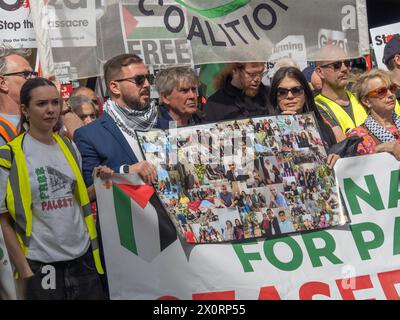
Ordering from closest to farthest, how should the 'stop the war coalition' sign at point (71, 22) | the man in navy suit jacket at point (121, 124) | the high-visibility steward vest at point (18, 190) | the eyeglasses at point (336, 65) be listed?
the high-visibility steward vest at point (18, 190) < the man in navy suit jacket at point (121, 124) < the 'stop the war coalition' sign at point (71, 22) < the eyeglasses at point (336, 65)

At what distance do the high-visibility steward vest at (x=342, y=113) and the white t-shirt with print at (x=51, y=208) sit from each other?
2.32 m

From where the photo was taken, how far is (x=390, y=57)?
29.3 feet

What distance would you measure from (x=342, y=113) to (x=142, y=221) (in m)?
2.30

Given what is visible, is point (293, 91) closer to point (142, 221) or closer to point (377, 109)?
point (377, 109)

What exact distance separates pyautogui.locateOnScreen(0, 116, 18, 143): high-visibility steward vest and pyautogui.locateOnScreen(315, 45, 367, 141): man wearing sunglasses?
218 cm

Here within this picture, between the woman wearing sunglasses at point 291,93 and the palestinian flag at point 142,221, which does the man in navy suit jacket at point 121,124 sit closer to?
the palestinian flag at point 142,221

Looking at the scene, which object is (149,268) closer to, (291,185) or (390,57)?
(291,185)

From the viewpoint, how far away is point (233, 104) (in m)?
7.51

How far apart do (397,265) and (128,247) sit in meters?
1.58

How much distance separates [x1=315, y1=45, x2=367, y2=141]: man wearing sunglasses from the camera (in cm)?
778

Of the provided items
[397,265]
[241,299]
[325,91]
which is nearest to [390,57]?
[325,91]

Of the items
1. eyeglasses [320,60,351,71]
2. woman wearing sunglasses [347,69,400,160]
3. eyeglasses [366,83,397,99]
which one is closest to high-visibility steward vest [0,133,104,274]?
woman wearing sunglasses [347,69,400,160]

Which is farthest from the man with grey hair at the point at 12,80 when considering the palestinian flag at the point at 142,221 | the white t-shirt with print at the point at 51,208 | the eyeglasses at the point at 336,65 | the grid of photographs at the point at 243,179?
the eyeglasses at the point at 336,65

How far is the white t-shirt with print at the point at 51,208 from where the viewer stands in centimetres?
593
